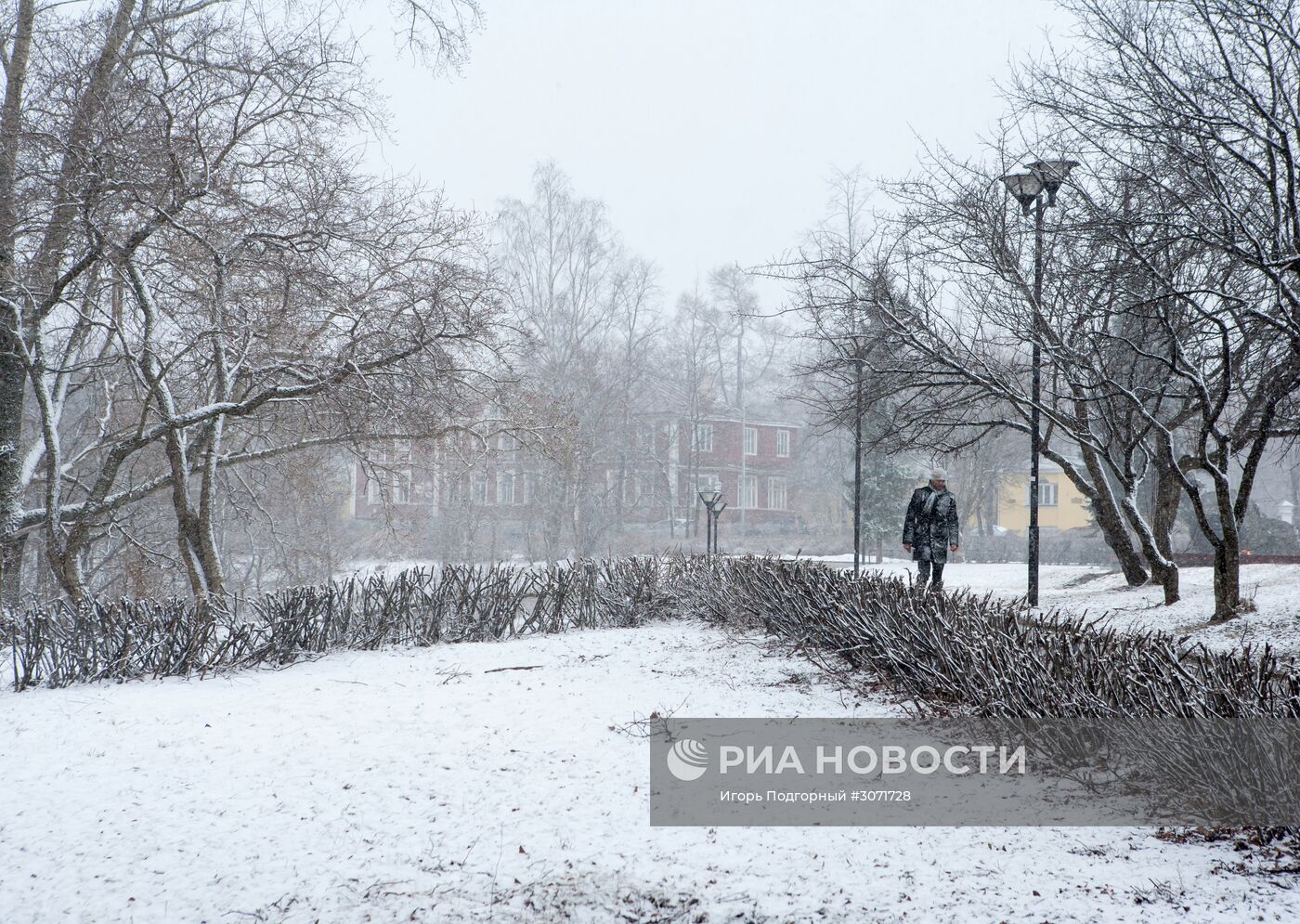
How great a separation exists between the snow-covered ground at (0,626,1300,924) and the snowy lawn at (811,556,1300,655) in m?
2.03

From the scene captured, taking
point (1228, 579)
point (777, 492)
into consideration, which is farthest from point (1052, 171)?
point (777, 492)

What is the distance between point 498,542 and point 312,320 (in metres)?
22.2

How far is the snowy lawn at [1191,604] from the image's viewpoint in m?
7.31

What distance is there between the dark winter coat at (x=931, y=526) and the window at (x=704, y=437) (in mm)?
26487

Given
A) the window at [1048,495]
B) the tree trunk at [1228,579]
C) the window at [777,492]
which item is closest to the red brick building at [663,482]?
the window at [777,492]

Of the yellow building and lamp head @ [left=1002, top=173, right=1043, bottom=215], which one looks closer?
lamp head @ [left=1002, top=173, right=1043, bottom=215]

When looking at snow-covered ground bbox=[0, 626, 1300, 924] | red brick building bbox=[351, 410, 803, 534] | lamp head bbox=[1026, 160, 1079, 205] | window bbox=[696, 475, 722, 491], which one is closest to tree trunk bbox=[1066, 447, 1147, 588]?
lamp head bbox=[1026, 160, 1079, 205]

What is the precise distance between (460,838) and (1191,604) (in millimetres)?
8877

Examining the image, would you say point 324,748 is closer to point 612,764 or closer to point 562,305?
point 612,764

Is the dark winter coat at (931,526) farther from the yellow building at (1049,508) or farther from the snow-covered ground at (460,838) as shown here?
the yellow building at (1049,508)

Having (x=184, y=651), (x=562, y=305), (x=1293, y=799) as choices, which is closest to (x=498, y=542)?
(x=562, y=305)

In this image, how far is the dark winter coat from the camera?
11.1 metres

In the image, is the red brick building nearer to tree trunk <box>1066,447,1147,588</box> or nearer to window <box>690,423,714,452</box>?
window <box>690,423,714,452</box>

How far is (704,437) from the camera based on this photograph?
4044 centimetres
